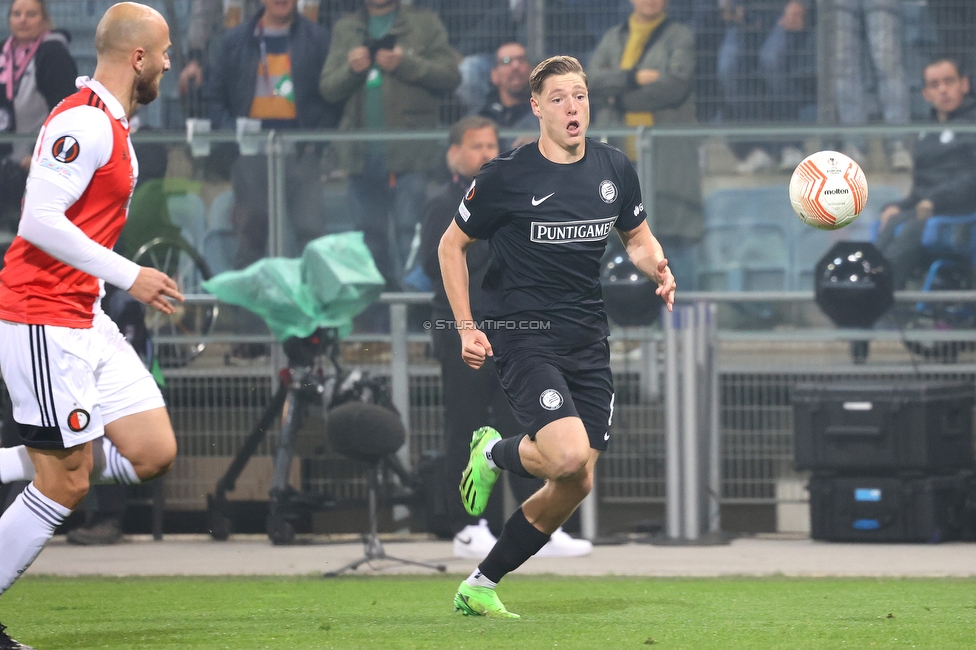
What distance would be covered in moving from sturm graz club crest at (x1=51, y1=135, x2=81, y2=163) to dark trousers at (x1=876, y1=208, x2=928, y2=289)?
241 inches

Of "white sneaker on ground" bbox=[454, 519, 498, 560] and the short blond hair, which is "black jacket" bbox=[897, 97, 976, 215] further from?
the short blond hair

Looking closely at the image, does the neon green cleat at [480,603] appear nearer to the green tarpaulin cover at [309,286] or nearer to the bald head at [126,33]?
the bald head at [126,33]

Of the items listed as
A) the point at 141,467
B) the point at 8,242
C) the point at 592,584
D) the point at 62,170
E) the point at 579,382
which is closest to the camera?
the point at 62,170

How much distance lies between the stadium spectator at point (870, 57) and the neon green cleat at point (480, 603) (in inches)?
257

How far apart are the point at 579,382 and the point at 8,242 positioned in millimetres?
5577

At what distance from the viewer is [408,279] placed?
9.83m

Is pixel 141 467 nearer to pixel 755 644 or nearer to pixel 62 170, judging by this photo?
pixel 62 170

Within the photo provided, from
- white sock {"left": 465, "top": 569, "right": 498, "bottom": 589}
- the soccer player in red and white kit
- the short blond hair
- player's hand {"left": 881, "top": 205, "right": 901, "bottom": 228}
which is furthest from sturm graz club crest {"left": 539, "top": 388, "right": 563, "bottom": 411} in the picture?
player's hand {"left": 881, "top": 205, "right": 901, "bottom": 228}

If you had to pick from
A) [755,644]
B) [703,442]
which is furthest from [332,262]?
[755,644]

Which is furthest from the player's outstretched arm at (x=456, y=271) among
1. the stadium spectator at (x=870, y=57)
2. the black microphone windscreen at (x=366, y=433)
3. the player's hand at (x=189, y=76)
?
the stadium spectator at (x=870, y=57)

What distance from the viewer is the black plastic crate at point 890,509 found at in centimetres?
930

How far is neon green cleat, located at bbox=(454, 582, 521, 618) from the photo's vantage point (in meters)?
5.81

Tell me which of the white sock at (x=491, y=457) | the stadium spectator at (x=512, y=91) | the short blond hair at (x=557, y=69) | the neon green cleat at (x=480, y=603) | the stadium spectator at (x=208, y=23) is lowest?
the neon green cleat at (x=480, y=603)

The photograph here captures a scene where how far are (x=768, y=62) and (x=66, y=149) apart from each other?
7.42m
